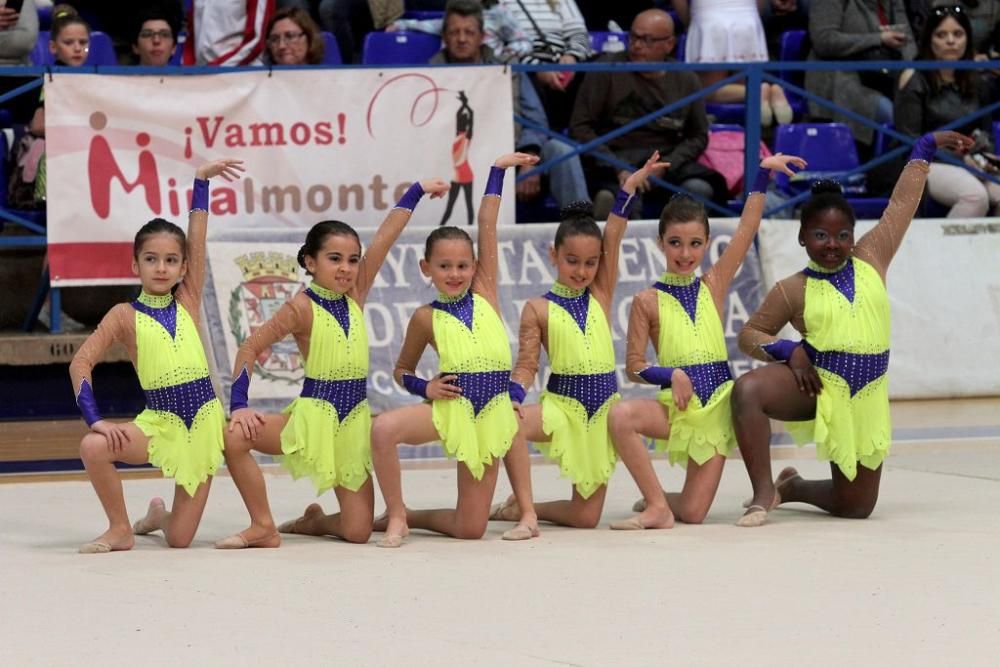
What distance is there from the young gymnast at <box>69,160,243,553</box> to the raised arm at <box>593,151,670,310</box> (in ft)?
4.56

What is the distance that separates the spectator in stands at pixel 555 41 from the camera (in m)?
9.22

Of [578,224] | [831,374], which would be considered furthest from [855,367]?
[578,224]

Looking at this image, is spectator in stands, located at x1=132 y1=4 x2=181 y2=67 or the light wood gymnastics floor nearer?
the light wood gymnastics floor

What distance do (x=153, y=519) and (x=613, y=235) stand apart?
1.86 m

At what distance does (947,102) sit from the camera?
9211 millimetres

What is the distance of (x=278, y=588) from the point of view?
4590 millimetres

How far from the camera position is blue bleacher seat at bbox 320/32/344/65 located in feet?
29.8

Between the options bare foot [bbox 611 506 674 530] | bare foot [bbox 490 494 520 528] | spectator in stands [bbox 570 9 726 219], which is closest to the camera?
bare foot [bbox 611 506 674 530]

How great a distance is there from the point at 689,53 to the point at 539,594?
230 inches

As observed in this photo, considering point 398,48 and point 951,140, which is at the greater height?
point 398,48

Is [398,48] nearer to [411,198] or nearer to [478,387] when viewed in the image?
[411,198]

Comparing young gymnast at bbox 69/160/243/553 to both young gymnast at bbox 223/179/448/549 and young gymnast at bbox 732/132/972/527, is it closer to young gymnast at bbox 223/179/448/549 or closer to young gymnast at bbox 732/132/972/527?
young gymnast at bbox 223/179/448/549

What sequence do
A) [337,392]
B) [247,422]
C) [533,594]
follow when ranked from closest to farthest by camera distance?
[533,594], [247,422], [337,392]

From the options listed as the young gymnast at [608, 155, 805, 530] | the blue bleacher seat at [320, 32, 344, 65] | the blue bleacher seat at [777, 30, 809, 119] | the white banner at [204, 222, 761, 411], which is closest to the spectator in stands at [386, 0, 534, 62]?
the blue bleacher seat at [320, 32, 344, 65]
